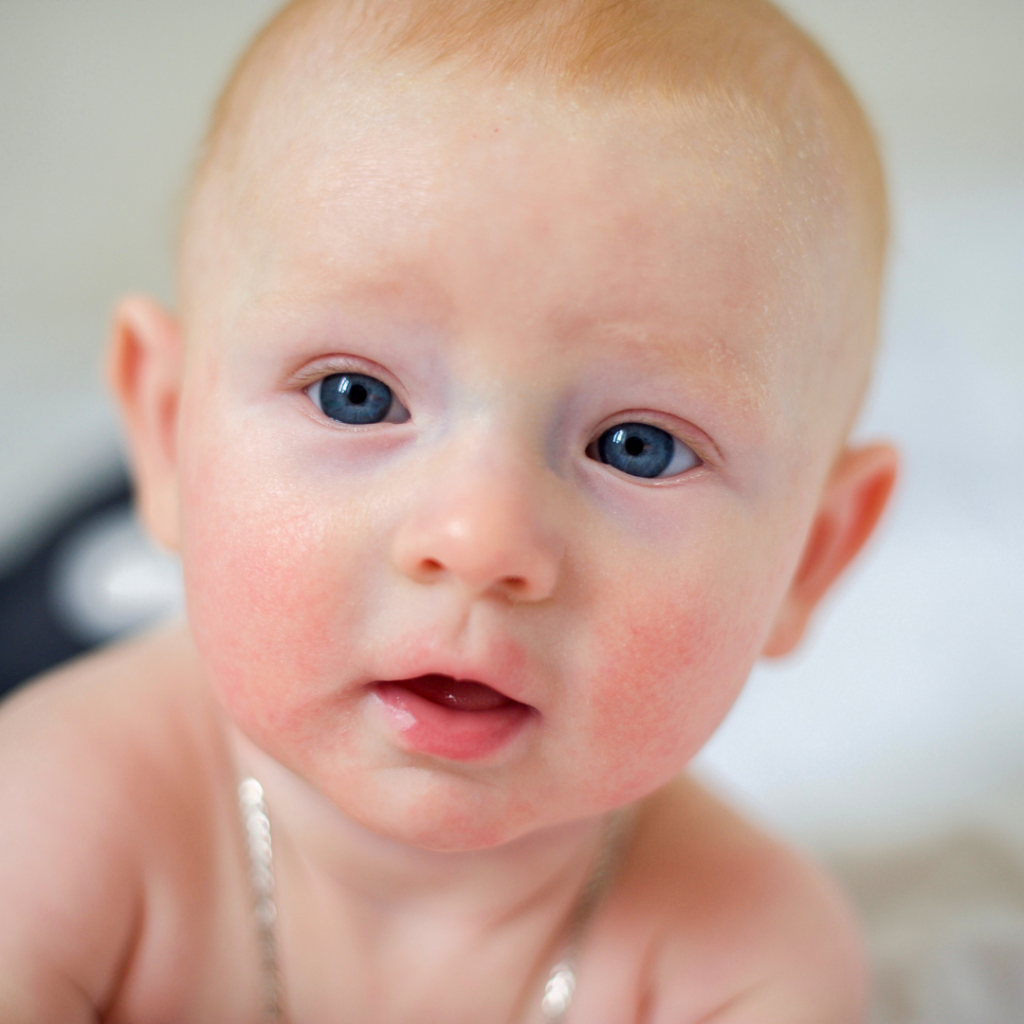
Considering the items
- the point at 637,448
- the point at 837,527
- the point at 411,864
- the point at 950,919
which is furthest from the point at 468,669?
the point at 950,919

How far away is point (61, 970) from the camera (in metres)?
0.78

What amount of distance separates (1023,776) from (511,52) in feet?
3.53

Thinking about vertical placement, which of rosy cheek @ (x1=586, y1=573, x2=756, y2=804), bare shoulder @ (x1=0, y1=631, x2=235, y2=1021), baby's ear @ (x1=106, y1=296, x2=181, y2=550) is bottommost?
bare shoulder @ (x1=0, y1=631, x2=235, y2=1021)

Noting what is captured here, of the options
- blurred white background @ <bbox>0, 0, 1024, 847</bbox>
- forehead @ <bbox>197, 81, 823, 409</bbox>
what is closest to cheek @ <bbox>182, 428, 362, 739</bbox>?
forehead @ <bbox>197, 81, 823, 409</bbox>

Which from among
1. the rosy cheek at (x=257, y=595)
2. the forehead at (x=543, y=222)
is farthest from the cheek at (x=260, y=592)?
the forehead at (x=543, y=222)

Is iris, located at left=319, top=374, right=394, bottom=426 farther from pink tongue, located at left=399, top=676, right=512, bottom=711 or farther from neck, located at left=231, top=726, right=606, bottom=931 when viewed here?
neck, located at left=231, top=726, right=606, bottom=931

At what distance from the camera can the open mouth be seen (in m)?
0.65

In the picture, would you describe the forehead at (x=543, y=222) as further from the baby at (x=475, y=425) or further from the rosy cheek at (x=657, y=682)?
the rosy cheek at (x=657, y=682)

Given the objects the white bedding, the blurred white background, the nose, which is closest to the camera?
the nose

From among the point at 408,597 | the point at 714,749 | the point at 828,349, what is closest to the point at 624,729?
the point at 408,597

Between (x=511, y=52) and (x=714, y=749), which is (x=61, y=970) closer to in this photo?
(x=511, y=52)

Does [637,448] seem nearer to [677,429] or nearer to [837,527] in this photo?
[677,429]

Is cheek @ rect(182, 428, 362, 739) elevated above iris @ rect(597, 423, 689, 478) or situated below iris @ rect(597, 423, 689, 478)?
below

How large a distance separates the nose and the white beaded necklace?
0.35 meters
